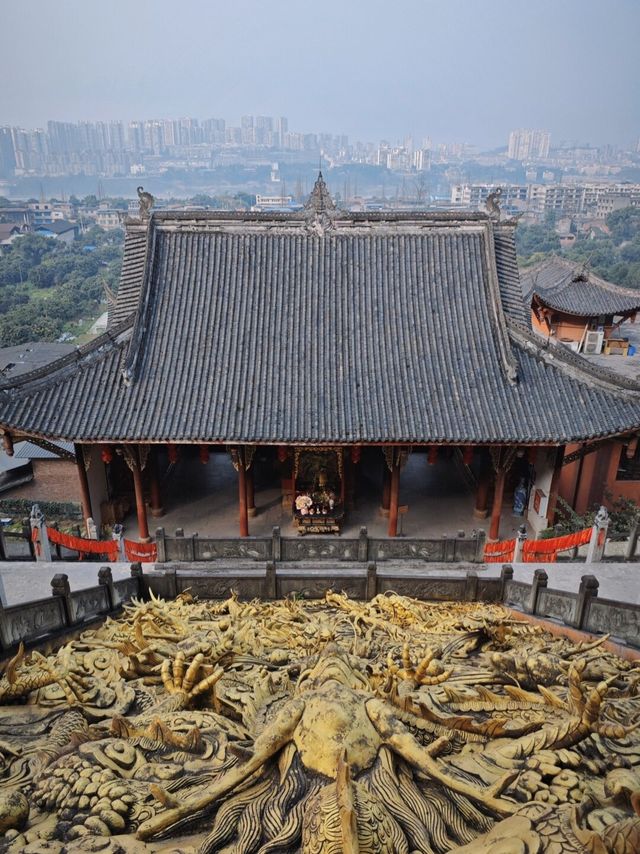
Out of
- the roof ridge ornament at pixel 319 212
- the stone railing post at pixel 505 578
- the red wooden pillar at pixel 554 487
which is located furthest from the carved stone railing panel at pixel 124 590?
the roof ridge ornament at pixel 319 212

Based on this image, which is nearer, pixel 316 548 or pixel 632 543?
pixel 316 548

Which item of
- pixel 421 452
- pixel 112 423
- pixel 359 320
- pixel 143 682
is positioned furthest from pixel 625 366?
pixel 143 682

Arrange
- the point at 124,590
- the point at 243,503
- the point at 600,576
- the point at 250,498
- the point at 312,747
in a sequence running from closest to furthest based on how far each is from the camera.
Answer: the point at 312,747 → the point at 124,590 → the point at 600,576 → the point at 243,503 → the point at 250,498

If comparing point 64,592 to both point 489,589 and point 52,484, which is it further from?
point 52,484

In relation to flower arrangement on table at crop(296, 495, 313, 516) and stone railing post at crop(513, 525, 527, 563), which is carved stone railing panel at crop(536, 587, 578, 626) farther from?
flower arrangement on table at crop(296, 495, 313, 516)

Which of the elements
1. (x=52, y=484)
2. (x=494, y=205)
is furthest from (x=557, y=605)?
(x=52, y=484)

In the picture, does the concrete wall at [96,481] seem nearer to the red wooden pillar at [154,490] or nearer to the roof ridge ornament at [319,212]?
the red wooden pillar at [154,490]
